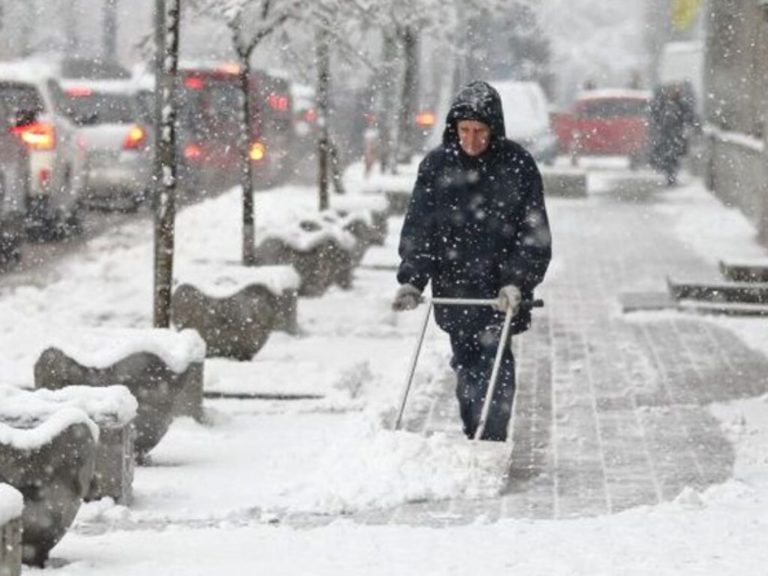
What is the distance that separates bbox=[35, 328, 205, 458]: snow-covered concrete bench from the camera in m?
9.63

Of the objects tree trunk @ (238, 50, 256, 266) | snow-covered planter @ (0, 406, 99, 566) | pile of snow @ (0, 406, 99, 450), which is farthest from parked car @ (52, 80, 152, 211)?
snow-covered planter @ (0, 406, 99, 566)

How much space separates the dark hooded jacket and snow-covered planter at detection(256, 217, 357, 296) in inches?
289

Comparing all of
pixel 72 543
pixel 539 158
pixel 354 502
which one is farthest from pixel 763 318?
pixel 539 158

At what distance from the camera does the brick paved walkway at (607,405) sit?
28.5 feet

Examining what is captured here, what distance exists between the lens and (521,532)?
7.71 meters

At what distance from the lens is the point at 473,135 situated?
9.20 metres

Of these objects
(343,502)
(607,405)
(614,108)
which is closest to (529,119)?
(614,108)

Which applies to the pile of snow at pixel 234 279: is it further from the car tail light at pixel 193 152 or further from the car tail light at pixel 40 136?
the car tail light at pixel 193 152

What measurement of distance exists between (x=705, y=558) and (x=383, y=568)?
Result: 3.60 ft

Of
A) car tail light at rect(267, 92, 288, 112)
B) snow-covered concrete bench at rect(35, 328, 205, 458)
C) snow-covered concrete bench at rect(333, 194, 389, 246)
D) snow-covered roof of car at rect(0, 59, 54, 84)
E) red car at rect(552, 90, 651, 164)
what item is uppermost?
snow-covered roof of car at rect(0, 59, 54, 84)

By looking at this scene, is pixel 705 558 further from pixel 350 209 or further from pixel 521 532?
pixel 350 209

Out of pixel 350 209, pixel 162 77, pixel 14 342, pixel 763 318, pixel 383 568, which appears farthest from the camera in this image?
pixel 350 209

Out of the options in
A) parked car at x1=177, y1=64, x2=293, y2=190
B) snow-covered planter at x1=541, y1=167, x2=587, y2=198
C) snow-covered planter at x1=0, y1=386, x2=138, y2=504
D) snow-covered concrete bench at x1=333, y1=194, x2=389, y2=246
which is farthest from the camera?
snow-covered planter at x1=541, y1=167, x2=587, y2=198

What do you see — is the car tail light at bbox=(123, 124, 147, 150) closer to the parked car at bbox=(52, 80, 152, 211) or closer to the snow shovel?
the parked car at bbox=(52, 80, 152, 211)
